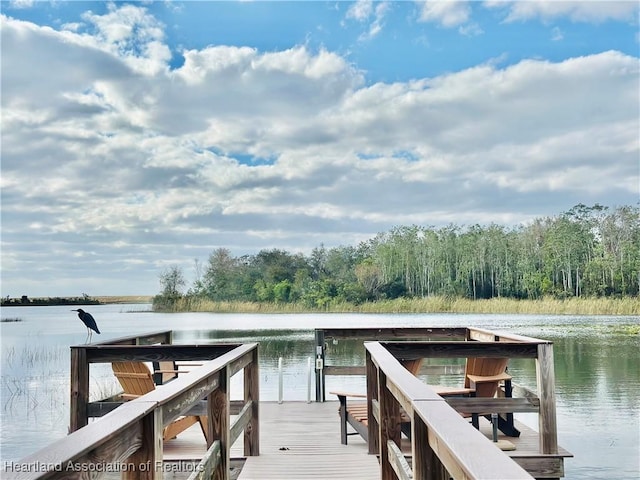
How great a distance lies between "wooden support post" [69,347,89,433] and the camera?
434cm

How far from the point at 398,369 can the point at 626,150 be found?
4128cm

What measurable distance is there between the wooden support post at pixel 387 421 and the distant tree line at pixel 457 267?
132ft

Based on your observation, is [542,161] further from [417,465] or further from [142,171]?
[417,465]

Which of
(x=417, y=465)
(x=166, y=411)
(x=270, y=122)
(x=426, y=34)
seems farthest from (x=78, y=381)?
(x=270, y=122)

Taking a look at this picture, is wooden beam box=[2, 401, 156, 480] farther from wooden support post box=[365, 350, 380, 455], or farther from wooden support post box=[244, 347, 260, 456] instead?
wooden support post box=[244, 347, 260, 456]

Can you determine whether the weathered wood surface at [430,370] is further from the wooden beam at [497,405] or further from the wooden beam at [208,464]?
the wooden beam at [208,464]

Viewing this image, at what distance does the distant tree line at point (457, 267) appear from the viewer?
43719 mm

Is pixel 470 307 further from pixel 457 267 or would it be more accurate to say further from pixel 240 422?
pixel 240 422

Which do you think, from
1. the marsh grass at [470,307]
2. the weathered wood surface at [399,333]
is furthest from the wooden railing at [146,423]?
the marsh grass at [470,307]

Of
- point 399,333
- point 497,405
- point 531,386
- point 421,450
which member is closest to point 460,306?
point 531,386

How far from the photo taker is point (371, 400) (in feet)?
14.6

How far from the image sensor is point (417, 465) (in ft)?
6.59

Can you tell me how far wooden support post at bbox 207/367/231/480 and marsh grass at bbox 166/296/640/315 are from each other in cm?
2896

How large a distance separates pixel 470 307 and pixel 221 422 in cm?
3126
